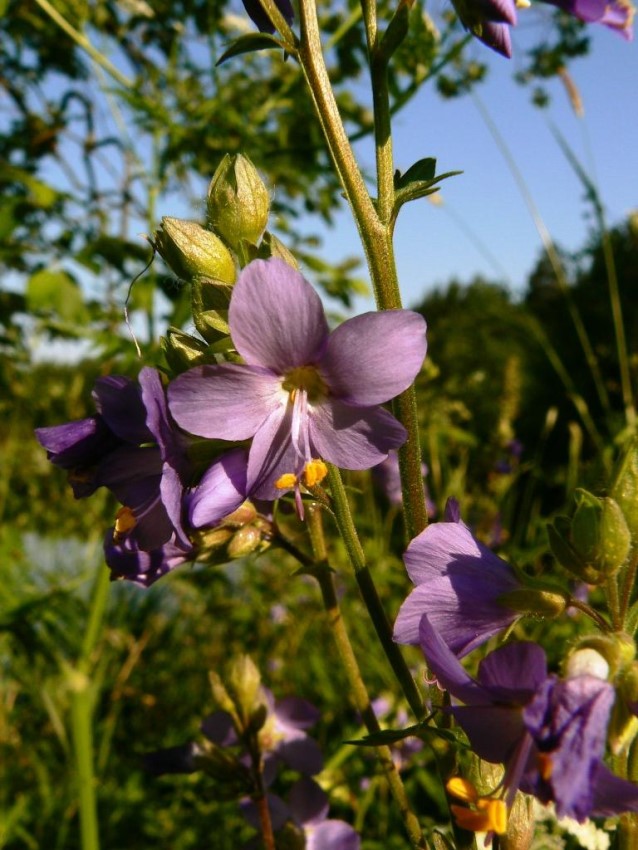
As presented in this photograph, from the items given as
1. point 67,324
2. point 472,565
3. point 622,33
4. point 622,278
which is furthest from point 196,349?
point 622,278

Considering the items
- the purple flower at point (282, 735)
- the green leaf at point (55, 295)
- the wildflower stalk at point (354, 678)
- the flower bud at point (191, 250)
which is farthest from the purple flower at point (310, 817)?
the green leaf at point (55, 295)

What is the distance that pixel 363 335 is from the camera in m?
0.50

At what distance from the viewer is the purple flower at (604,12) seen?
1.75ft

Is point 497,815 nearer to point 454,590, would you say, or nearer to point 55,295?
point 454,590

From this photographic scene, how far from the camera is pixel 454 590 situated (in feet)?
1.63

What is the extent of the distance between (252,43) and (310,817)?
2.48 feet

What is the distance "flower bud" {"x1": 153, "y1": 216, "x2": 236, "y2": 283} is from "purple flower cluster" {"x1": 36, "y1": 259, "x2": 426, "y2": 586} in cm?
8

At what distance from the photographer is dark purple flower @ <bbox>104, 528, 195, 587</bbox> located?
0.60m

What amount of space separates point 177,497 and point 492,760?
0.82 ft

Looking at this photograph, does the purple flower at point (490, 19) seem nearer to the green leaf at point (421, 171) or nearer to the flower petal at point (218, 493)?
the green leaf at point (421, 171)

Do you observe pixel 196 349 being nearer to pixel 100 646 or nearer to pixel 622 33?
pixel 622 33

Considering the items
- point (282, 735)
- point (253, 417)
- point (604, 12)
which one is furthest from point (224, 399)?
point (282, 735)

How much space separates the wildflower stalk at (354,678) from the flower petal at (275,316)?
136mm

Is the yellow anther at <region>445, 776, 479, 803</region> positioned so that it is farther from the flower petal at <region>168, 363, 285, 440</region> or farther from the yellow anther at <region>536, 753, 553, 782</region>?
the flower petal at <region>168, 363, 285, 440</region>
